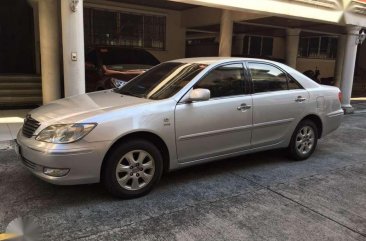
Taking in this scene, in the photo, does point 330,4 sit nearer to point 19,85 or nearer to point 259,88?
point 259,88

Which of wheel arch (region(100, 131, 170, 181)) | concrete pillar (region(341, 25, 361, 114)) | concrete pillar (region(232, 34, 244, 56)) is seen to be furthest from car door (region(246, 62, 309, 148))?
concrete pillar (region(232, 34, 244, 56))

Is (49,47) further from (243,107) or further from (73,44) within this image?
(243,107)

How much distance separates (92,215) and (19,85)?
7435 millimetres

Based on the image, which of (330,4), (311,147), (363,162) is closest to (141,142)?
(311,147)

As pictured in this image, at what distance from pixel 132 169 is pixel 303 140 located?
2993mm

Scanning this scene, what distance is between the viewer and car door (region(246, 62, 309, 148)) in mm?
5074

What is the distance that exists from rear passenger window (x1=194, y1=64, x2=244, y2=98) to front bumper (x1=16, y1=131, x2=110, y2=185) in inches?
60.1

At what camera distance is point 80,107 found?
4.22 m

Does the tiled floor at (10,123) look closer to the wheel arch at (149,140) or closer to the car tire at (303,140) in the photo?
the wheel arch at (149,140)

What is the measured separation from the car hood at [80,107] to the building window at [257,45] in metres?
15.4

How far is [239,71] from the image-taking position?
16.4ft

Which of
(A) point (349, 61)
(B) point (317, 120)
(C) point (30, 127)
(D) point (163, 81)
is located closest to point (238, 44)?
(A) point (349, 61)

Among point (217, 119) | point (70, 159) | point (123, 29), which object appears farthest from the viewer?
point (123, 29)

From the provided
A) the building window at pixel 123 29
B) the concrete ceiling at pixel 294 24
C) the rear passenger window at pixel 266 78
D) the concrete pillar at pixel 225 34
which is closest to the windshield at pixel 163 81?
the rear passenger window at pixel 266 78
